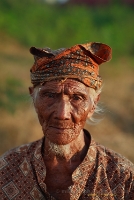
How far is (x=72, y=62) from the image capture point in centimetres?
299

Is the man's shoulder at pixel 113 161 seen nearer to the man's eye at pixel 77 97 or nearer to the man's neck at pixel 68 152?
the man's neck at pixel 68 152

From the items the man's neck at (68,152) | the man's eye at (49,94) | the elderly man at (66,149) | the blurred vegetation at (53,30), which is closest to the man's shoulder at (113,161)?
the elderly man at (66,149)

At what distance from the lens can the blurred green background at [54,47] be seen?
8297 millimetres

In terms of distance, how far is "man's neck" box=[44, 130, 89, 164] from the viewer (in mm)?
3191

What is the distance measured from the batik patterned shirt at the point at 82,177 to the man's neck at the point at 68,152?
0.07 m

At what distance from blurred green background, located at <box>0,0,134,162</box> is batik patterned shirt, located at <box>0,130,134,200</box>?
186 cm

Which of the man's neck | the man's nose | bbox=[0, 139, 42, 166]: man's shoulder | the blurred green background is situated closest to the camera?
the man's nose

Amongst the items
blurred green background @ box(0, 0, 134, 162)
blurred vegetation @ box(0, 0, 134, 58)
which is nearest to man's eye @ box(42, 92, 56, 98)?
blurred green background @ box(0, 0, 134, 162)

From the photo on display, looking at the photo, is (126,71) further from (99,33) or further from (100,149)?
(100,149)

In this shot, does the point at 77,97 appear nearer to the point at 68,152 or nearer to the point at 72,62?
the point at 72,62

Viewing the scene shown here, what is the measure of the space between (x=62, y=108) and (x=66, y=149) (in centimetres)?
37

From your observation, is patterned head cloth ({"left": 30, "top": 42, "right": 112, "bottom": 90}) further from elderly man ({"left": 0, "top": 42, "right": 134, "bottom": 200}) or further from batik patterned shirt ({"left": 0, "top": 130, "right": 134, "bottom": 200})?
batik patterned shirt ({"left": 0, "top": 130, "right": 134, "bottom": 200})

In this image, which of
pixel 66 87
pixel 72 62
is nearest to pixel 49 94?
pixel 66 87

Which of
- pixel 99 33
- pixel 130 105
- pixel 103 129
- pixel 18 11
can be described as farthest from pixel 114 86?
pixel 18 11
